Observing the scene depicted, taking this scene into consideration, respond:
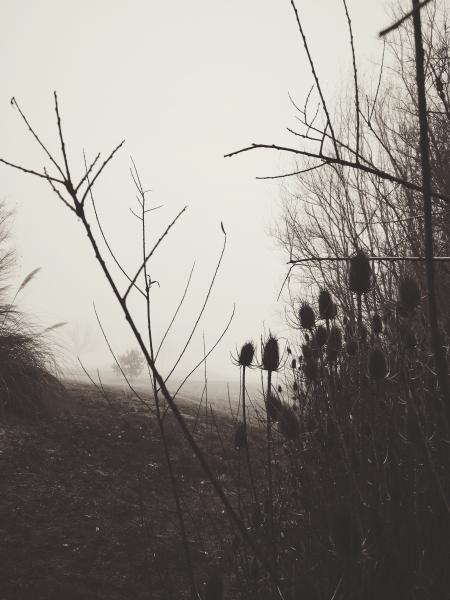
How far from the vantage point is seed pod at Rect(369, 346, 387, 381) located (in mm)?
1554

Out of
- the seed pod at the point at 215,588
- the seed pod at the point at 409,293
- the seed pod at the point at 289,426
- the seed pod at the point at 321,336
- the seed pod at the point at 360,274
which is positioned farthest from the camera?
the seed pod at the point at 321,336

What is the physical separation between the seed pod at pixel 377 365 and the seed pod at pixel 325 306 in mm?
447

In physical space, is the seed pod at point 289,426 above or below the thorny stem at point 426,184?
below

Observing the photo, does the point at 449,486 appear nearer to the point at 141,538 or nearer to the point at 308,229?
the point at 141,538

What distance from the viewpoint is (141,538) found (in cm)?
238

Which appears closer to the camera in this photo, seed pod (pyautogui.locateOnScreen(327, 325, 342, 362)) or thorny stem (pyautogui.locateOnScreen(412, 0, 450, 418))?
thorny stem (pyautogui.locateOnScreen(412, 0, 450, 418))

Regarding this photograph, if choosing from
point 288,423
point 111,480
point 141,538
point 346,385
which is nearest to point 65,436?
point 111,480

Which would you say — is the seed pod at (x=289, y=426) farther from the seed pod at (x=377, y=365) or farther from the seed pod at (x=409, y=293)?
the seed pod at (x=409, y=293)

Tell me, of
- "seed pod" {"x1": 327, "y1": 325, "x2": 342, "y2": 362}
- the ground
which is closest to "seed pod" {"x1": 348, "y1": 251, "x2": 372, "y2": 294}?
the ground

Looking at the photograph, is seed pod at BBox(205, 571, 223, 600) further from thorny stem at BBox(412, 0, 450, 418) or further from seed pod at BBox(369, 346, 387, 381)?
seed pod at BBox(369, 346, 387, 381)

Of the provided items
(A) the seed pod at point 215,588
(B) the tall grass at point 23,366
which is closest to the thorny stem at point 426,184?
(A) the seed pod at point 215,588

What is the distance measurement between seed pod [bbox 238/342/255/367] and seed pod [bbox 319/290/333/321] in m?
0.47

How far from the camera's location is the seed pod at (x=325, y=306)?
2002 millimetres

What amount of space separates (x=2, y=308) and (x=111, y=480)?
3.09 m
